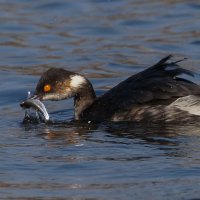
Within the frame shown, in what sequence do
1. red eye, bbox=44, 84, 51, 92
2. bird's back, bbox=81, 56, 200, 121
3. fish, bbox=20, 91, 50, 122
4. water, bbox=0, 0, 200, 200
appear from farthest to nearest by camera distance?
red eye, bbox=44, 84, 51, 92 → fish, bbox=20, 91, 50, 122 → bird's back, bbox=81, 56, 200, 121 → water, bbox=0, 0, 200, 200

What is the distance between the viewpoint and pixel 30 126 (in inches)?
443

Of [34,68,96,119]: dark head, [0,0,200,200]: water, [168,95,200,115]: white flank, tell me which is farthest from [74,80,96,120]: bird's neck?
[168,95,200,115]: white flank

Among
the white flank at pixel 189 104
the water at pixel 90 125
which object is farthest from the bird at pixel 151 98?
the water at pixel 90 125

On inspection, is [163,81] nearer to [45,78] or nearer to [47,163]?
[45,78]

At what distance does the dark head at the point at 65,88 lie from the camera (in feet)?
38.4

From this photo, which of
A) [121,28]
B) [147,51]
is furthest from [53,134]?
[121,28]

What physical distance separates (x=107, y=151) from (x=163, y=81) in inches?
61.7

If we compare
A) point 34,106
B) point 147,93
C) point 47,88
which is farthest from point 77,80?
point 147,93

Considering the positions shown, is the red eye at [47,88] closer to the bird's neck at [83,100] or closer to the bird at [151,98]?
the bird at [151,98]

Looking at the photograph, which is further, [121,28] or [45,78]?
[121,28]

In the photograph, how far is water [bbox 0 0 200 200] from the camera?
8414mm

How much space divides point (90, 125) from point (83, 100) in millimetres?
506

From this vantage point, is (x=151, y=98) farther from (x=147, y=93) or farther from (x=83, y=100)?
(x=83, y=100)

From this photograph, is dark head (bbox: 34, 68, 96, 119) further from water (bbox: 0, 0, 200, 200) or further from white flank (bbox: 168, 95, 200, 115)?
white flank (bbox: 168, 95, 200, 115)
